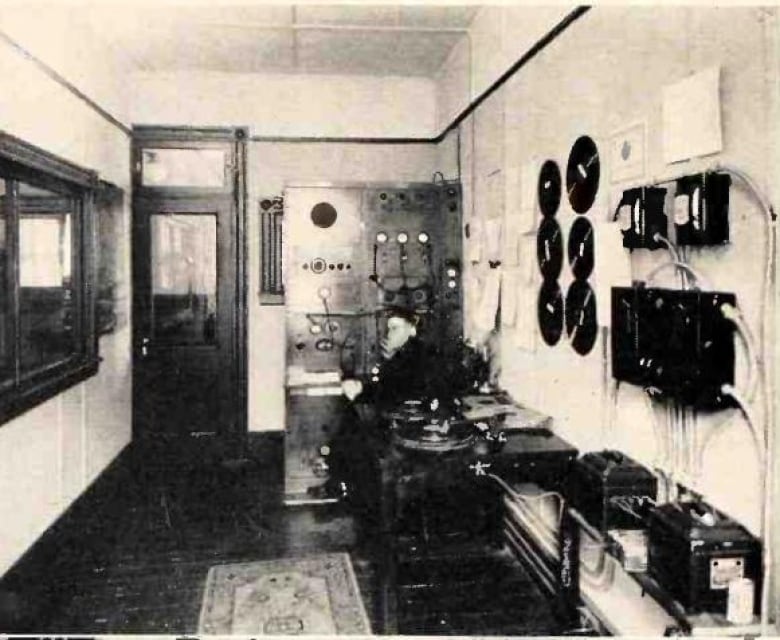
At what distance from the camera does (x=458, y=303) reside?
457cm

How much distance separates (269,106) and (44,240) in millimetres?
2414

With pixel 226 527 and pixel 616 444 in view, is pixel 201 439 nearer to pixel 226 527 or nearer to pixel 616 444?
pixel 226 527

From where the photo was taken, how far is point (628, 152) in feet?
7.63

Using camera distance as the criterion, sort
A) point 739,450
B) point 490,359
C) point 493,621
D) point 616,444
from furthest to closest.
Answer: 1. point 490,359
2. point 493,621
3. point 616,444
4. point 739,450

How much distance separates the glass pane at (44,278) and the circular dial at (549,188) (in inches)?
85.1

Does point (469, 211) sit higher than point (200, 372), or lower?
higher

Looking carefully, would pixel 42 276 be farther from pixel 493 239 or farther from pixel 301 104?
pixel 301 104

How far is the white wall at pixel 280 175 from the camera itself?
17.3ft

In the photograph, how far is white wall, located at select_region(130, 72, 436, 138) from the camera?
5148 mm

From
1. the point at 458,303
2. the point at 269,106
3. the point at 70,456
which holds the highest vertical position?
the point at 269,106

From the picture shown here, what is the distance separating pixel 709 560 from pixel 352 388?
265 centimetres

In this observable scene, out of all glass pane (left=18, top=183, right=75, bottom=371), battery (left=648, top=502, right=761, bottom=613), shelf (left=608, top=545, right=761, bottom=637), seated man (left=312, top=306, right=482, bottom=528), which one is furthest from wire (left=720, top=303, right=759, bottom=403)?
glass pane (left=18, top=183, right=75, bottom=371)

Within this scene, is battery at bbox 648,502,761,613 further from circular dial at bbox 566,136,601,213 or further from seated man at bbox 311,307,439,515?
seated man at bbox 311,307,439,515

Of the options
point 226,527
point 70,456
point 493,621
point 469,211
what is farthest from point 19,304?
point 469,211
